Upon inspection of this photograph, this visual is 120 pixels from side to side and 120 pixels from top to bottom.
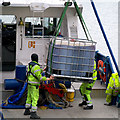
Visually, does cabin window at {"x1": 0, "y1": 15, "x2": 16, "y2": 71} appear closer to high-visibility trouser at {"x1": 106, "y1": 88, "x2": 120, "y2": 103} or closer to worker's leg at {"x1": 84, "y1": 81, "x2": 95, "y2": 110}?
worker's leg at {"x1": 84, "y1": 81, "x2": 95, "y2": 110}

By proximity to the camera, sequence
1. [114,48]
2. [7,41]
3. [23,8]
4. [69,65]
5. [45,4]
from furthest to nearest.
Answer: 1. [114,48]
2. [7,41]
3. [23,8]
4. [45,4]
5. [69,65]

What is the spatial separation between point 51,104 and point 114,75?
1.82 meters

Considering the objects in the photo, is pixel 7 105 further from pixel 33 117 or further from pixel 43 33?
pixel 43 33

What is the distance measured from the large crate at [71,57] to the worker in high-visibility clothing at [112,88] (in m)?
1.81

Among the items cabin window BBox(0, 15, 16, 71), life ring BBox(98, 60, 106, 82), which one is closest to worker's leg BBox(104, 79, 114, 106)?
life ring BBox(98, 60, 106, 82)

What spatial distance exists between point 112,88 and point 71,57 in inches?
86.8

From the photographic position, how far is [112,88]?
7.96m

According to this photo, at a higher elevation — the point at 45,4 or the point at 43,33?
the point at 45,4

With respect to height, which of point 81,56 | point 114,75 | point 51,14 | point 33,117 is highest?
point 51,14

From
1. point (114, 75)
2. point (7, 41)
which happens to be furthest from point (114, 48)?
point (114, 75)

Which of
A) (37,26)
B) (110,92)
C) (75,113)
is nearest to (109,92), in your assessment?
(110,92)

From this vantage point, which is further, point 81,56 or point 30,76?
point 30,76

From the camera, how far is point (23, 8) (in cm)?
969

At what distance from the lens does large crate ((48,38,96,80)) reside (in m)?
6.24
